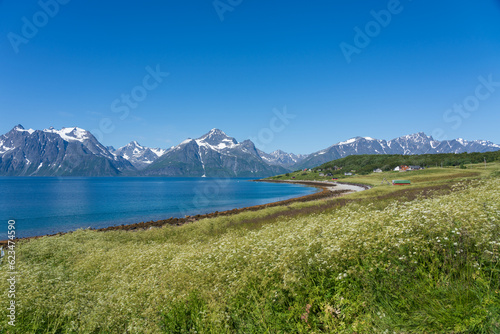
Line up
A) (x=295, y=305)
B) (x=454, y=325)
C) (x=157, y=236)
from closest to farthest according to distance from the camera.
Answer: (x=454, y=325) → (x=295, y=305) → (x=157, y=236)

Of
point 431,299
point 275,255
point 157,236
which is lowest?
point 157,236

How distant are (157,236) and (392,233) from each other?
2254 centimetres

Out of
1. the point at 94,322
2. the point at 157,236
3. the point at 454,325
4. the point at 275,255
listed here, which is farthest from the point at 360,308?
the point at 157,236

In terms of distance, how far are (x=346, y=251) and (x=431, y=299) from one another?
2.03 meters

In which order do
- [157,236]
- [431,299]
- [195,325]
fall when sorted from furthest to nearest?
[157,236] → [195,325] → [431,299]

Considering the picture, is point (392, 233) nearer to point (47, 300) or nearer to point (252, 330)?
point (252, 330)

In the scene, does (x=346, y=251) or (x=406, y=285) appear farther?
(x=346, y=251)

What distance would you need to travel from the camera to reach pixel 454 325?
4.48m

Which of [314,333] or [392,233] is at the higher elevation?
[392,233]

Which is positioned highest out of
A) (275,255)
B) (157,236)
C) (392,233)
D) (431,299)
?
(392,233)

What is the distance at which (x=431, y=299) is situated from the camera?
5.04 m

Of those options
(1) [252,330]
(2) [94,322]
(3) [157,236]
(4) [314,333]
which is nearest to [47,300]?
(2) [94,322]

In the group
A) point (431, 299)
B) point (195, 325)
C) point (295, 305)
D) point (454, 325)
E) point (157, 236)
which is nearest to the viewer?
point (454, 325)

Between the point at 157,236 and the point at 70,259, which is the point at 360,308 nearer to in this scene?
the point at 70,259
